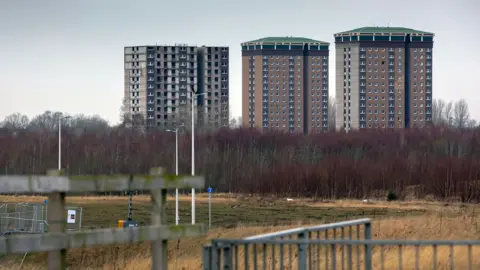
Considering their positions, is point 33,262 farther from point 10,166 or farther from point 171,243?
point 10,166

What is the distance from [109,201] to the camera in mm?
73000

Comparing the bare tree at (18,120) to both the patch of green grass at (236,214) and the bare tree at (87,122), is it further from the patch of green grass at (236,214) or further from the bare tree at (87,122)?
the patch of green grass at (236,214)

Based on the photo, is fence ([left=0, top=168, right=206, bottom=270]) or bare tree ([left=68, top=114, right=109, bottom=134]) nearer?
fence ([left=0, top=168, right=206, bottom=270])

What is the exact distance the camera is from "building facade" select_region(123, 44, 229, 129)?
194 m

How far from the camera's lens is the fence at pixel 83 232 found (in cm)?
694

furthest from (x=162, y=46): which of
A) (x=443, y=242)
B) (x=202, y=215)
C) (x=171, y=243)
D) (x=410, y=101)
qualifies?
(x=443, y=242)

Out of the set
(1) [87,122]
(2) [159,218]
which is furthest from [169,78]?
(2) [159,218]

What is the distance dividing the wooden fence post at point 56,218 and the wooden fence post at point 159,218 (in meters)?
0.85

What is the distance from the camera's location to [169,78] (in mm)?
196750

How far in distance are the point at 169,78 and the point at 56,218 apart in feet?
625

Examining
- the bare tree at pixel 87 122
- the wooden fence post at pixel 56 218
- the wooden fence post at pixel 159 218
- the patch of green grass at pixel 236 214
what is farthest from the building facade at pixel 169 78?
the wooden fence post at pixel 56 218

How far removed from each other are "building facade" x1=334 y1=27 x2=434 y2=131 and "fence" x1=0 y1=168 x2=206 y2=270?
182812mm

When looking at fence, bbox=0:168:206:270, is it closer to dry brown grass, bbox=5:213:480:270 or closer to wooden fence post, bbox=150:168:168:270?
wooden fence post, bbox=150:168:168:270

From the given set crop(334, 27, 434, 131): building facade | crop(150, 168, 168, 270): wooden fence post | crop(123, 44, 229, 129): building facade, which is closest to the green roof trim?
crop(334, 27, 434, 131): building facade
